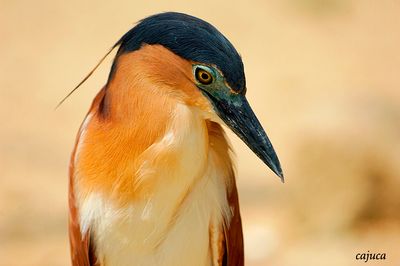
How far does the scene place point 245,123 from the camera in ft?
8.77

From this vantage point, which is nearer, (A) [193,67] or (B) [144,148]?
(A) [193,67]

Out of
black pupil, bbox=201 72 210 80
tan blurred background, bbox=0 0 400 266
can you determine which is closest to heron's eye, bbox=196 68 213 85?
black pupil, bbox=201 72 210 80

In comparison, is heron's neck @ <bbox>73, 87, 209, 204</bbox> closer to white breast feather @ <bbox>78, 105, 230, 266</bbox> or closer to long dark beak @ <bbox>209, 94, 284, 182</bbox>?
white breast feather @ <bbox>78, 105, 230, 266</bbox>

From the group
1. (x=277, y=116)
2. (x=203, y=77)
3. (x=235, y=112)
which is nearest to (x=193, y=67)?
(x=203, y=77)

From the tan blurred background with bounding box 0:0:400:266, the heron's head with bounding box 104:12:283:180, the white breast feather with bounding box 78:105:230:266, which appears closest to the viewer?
the heron's head with bounding box 104:12:283:180

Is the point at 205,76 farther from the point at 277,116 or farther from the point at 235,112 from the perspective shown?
the point at 277,116

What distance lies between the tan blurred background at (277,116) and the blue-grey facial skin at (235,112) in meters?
2.40

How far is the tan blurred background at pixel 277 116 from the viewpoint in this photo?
518 centimetres

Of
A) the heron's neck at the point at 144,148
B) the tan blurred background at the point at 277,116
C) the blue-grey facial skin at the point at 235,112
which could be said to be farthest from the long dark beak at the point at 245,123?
the tan blurred background at the point at 277,116

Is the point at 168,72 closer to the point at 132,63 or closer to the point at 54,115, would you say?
the point at 132,63

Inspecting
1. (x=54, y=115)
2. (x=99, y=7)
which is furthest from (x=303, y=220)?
(x=99, y=7)

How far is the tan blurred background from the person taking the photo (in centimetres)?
518

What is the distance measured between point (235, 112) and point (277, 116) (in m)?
3.83

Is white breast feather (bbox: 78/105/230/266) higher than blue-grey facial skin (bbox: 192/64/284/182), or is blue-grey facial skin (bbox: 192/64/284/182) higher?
blue-grey facial skin (bbox: 192/64/284/182)
